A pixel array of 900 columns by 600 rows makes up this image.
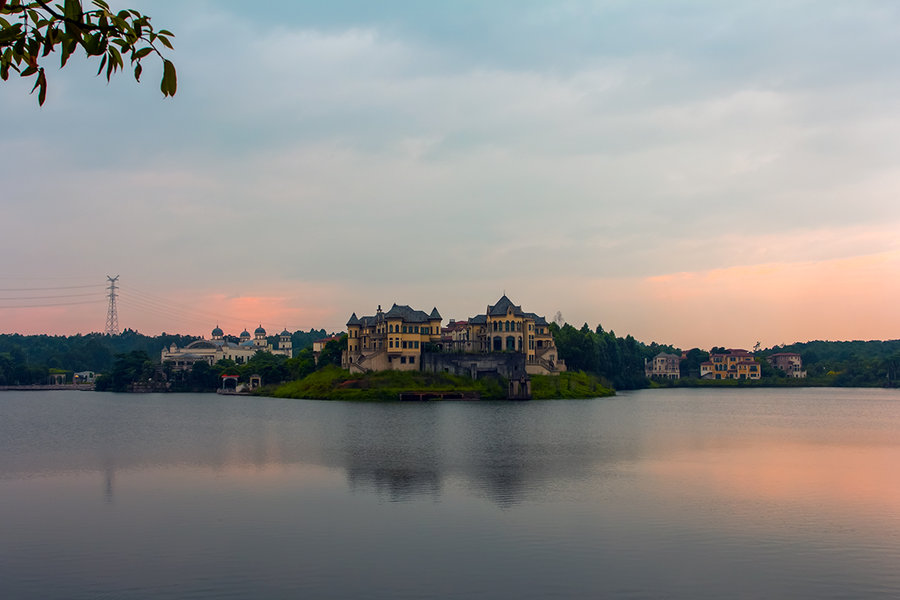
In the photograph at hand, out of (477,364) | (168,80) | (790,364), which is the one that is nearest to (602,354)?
(477,364)

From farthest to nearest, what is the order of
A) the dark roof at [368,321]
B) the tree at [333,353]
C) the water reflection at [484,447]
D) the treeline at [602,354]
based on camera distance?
the treeline at [602,354] → the tree at [333,353] → the dark roof at [368,321] → the water reflection at [484,447]

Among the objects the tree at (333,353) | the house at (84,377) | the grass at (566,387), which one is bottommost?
the grass at (566,387)

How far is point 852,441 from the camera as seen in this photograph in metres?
50.9

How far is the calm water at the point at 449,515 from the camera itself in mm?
19219

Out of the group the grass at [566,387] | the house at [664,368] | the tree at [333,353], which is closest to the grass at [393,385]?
the grass at [566,387]

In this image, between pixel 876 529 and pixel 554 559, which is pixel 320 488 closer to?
pixel 554 559

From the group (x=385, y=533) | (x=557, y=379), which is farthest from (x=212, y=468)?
(x=557, y=379)

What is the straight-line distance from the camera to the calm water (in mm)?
19219

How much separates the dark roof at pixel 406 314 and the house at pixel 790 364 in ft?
323

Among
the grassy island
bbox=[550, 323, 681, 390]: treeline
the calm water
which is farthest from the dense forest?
the calm water

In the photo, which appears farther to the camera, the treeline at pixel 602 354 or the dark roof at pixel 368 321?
the treeline at pixel 602 354

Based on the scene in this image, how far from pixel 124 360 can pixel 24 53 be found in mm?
141517

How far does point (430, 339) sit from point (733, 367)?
85772mm

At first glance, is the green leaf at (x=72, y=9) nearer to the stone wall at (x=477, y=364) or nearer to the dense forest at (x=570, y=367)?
the stone wall at (x=477, y=364)
